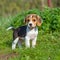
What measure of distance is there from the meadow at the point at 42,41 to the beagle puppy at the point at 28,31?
0.69ft

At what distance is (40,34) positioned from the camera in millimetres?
12094

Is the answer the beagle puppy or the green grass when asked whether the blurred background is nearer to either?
the green grass

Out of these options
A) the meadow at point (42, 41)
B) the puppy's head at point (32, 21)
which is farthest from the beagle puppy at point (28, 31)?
the meadow at point (42, 41)

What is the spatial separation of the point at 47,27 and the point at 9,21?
1.92 meters

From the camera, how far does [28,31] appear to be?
9969mm

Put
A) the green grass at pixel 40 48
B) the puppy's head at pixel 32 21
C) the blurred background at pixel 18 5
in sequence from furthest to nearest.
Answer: the blurred background at pixel 18 5 → the puppy's head at pixel 32 21 → the green grass at pixel 40 48

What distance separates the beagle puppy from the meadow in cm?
21

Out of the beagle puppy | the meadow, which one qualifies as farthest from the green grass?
the beagle puppy

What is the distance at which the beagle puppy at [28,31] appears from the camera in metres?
9.66

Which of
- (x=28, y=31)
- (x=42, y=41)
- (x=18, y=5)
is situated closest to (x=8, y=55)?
(x=28, y=31)

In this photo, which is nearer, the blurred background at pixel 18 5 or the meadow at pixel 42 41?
the meadow at pixel 42 41

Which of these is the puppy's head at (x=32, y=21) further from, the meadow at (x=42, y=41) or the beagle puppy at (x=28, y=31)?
the meadow at (x=42, y=41)

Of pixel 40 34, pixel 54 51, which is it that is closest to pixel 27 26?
pixel 54 51

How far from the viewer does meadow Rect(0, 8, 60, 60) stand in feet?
30.7
